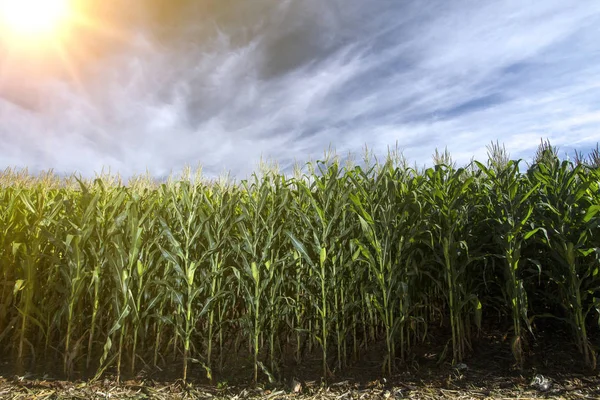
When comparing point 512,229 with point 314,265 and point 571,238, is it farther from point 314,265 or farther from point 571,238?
point 314,265

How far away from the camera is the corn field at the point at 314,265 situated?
375 centimetres

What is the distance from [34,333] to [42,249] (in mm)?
1037

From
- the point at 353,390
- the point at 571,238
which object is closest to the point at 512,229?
the point at 571,238

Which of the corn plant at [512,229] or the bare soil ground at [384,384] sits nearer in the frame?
the bare soil ground at [384,384]

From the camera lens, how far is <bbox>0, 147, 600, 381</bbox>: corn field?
3750mm

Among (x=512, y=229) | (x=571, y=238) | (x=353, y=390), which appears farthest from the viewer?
(x=571, y=238)

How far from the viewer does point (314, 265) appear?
3.79m

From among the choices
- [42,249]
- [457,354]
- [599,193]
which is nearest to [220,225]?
[42,249]

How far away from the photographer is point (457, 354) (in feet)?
13.0

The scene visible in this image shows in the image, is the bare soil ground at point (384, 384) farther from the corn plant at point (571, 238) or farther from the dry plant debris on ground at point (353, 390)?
the corn plant at point (571, 238)

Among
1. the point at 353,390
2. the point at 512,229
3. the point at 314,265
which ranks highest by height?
the point at 512,229

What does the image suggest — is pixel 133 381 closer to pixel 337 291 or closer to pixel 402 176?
pixel 337 291

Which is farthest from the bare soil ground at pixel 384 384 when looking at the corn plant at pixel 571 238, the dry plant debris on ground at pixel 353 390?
the corn plant at pixel 571 238

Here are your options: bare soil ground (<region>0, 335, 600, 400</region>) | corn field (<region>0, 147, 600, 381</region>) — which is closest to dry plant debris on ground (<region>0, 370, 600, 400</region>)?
bare soil ground (<region>0, 335, 600, 400</region>)
